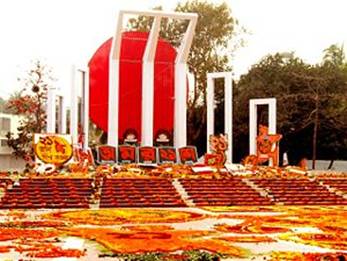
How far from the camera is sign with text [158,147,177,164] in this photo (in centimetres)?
2544

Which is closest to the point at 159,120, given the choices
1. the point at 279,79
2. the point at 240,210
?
the point at 279,79

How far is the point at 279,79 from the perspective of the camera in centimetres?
3791

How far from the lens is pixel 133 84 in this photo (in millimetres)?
30484

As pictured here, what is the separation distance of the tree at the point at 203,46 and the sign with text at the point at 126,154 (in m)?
15.2

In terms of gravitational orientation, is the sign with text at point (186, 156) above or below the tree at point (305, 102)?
below

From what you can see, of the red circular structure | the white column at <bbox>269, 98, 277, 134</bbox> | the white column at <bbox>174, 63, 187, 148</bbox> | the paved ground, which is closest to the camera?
the paved ground

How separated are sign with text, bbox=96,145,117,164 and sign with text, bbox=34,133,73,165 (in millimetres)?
3431

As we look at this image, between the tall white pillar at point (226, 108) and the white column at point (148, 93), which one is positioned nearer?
the white column at point (148, 93)

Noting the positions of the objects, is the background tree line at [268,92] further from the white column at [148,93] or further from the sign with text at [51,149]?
the sign with text at [51,149]

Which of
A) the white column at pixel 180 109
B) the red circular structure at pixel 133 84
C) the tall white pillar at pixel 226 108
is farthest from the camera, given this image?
the red circular structure at pixel 133 84

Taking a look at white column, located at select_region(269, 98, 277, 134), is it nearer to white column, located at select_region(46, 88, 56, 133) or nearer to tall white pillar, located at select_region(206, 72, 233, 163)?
tall white pillar, located at select_region(206, 72, 233, 163)

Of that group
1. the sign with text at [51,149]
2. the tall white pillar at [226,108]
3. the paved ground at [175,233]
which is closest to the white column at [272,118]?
the tall white pillar at [226,108]

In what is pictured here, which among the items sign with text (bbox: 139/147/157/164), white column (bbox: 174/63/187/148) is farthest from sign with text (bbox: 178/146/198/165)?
sign with text (bbox: 139/147/157/164)

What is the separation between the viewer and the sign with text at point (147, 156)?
25094 mm
